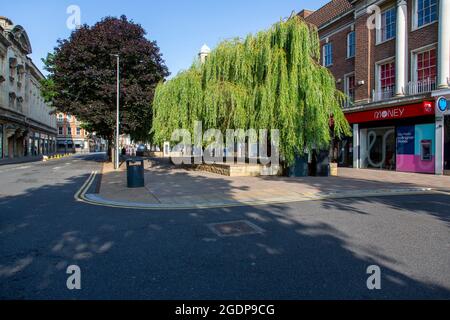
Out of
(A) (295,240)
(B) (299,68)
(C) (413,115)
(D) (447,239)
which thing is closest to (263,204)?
(A) (295,240)

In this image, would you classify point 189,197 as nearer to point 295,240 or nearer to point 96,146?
point 295,240

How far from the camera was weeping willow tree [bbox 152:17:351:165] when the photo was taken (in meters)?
13.9

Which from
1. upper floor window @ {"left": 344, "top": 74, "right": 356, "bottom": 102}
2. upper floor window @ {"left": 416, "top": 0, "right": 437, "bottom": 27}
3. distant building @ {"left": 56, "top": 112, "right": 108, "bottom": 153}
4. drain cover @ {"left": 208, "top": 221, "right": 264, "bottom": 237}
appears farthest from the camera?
distant building @ {"left": 56, "top": 112, "right": 108, "bottom": 153}

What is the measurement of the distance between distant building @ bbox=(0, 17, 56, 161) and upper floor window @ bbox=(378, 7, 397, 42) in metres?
31.0

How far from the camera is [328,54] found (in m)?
25.3

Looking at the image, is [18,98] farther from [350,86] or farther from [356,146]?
[356,146]

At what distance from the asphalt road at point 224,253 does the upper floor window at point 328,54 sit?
19.7m

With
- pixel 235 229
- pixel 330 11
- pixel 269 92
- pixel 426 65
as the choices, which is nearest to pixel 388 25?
pixel 426 65

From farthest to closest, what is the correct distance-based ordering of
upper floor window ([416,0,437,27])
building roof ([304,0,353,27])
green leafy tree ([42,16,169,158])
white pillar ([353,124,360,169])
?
1. green leafy tree ([42,16,169,158])
2. building roof ([304,0,353,27])
3. white pillar ([353,124,360,169])
4. upper floor window ([416,0,437,27])

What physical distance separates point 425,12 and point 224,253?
19.1m

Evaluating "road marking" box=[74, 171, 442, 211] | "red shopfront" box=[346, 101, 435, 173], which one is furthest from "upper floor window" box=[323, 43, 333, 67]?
"road marking" box=[74, 171, 442, 211]

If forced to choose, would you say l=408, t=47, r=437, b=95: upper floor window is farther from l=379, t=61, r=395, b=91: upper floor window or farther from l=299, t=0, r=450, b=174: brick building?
l=379, t=61, r=395, b=91: upper floor window

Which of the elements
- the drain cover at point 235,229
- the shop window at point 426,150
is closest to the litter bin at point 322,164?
the shop window at point 426,150
